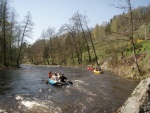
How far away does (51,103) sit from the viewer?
13617 mm

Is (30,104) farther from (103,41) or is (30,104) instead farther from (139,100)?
(103,41)

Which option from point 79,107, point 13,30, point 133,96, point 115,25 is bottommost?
point 79,107

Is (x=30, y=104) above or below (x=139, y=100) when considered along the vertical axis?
below

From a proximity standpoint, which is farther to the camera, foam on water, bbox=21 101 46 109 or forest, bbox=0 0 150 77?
forest, bbox=0 0 150 77

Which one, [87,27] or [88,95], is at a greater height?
[87,27]

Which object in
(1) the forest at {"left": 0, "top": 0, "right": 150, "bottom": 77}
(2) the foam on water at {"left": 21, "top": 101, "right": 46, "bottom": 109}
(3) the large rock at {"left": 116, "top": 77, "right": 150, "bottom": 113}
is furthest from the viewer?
(1) the forest at {"left": 0, "top": 0, "right": 150, "bottom": 77}

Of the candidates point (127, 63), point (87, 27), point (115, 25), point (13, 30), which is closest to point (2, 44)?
point (13, 30)

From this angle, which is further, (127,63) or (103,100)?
(127,63)

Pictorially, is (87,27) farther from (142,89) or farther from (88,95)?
(142,89)

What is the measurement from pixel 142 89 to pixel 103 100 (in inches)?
266

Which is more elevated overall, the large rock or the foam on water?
the large rock

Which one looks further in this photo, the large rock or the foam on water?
the foam on water

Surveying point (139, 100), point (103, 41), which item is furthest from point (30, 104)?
point (103, 41)

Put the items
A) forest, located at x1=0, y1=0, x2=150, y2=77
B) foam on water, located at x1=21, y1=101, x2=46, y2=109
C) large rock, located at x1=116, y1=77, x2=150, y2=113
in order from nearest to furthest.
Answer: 1. large rock, located at x1=116, y1=77, x2=150, y2=113
2. foam on water, located at x1=21, y1=101, x2=46, y2=109
3. forest, located at x1=0, y1=0, x2=150, y2=77
